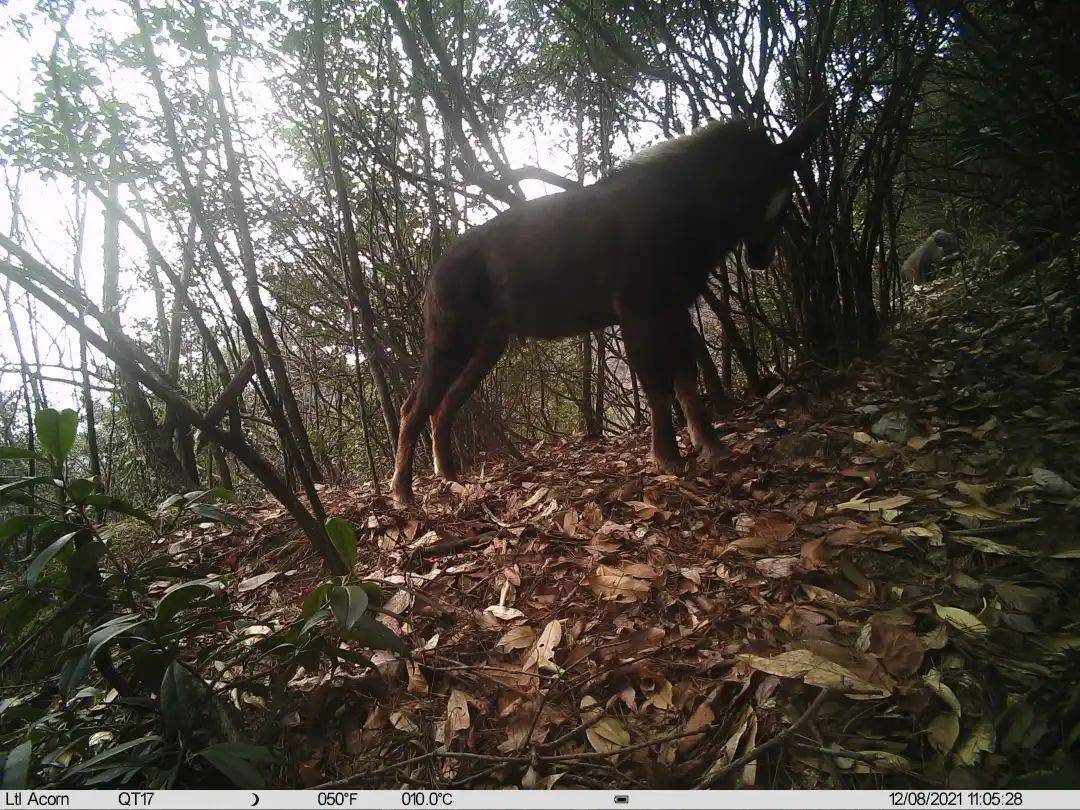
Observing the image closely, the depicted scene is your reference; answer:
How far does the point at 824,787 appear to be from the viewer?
112cm

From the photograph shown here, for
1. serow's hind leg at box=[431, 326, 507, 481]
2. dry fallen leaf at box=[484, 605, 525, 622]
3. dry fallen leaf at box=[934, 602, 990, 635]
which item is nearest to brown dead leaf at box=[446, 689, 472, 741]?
dry fallen leaf at box=[484, 605, 525, 622]

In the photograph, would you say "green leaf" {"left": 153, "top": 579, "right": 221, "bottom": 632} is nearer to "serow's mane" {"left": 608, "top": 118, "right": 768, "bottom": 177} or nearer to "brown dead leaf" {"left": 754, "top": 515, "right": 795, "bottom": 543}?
"brown dead leaf" {"left": 754, "top": 515, "right": 795, "bottom": 543}

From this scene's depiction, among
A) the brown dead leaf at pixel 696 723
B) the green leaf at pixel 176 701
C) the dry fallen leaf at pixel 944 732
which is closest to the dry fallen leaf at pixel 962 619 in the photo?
the dry fallen leaf at pixel 944 732

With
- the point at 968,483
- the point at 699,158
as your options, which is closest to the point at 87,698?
the point at 968,483

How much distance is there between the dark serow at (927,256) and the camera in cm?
708

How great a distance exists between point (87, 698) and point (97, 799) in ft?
1.78

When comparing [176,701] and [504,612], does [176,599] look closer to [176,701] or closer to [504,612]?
[176,701]

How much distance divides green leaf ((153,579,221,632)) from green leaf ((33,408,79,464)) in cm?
46

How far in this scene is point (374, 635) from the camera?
1.32m

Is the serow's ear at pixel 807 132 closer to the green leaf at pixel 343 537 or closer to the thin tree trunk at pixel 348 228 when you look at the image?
the thin tree trunk at pixel 348 228

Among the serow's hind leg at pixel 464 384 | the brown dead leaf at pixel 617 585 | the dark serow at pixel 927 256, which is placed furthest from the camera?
the dark serow at pixel 927 256

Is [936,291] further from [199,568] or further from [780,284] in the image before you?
[199,568]

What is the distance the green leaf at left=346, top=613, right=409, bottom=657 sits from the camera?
4.27 feet

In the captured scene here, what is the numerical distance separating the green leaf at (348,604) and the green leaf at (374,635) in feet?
0.19
